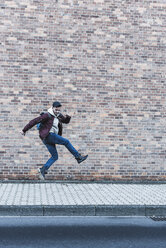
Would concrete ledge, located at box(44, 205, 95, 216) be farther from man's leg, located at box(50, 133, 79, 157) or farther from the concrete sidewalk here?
man's leg, located at box(50, 133, 79, 157)

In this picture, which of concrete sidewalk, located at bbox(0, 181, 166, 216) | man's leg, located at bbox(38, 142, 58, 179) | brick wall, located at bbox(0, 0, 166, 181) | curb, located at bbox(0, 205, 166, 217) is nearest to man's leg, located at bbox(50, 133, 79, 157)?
man's leg, located at bbox(38, 142, 58, 179)

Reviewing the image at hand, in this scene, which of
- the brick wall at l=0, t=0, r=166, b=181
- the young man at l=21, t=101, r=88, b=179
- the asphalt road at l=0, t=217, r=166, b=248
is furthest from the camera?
the brick wall at l=0, t=0, r=166, b=181

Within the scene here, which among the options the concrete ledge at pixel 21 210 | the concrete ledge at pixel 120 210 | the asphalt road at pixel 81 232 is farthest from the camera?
the concrete ledge at pixel 120 210

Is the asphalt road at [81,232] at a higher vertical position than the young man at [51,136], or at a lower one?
lower

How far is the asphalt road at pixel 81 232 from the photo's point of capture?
462 cm

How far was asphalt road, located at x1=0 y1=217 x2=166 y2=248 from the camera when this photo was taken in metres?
4.62

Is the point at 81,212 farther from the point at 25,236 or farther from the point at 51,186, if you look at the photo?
the point at 51,186

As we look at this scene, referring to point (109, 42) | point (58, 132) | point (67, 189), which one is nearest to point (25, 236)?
point (67, 189)

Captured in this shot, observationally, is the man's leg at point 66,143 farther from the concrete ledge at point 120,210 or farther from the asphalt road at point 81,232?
the asphalt road at point 81,232

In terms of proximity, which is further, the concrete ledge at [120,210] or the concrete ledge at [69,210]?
the concrete ledge at [120,210]

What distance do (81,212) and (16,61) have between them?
4.57 metres

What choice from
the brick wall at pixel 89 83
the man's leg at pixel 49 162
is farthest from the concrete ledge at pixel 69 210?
the brick wall at pixel 89 83

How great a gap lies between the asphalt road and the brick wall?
3.18 metres

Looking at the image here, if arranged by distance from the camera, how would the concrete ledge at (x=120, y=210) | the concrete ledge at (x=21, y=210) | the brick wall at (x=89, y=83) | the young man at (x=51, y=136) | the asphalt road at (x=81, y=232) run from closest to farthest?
the asphalt road at (x=81, y=232), the concrete ledge at (x=21, y=210), the concrete ledge at (x=120, y=210), the young man at (x=51, y=136), the brick wall at (x=89, y=83)
